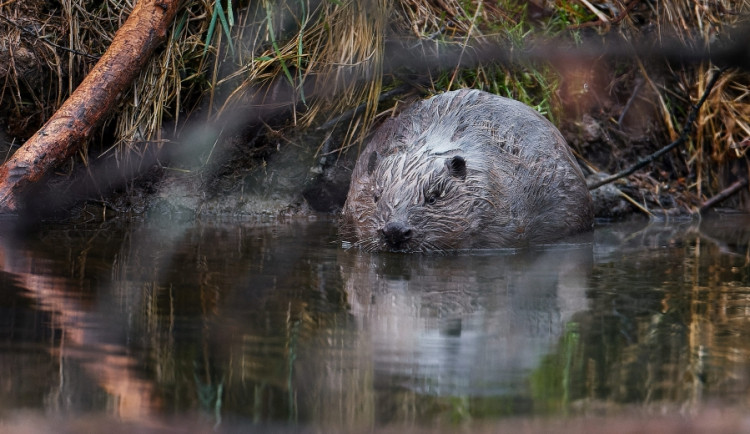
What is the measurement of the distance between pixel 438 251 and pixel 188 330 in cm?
235

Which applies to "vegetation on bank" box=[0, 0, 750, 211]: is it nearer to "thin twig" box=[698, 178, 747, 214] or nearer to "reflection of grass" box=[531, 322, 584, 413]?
"thin twig" box=[698, 178, 747, 214]

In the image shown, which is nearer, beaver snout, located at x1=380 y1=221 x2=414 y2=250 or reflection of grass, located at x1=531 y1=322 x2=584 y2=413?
reflection of grass, located at x1=531 y1=322 x2=584 y2=413

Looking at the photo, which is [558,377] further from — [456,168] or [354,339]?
[456,168]

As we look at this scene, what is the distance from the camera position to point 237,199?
6.60 meters

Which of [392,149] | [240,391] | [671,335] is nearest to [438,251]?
[392,149]

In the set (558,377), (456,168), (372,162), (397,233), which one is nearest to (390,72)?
(372,162)

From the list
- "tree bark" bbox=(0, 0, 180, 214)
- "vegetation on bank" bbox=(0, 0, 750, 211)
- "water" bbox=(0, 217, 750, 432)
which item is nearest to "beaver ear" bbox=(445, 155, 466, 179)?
"water" bbox=(0, 217, 750, 432)

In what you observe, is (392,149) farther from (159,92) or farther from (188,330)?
(188,330)

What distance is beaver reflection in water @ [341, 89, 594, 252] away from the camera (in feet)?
16.2

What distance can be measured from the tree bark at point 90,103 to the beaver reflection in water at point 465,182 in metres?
1.64

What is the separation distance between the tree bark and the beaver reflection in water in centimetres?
164

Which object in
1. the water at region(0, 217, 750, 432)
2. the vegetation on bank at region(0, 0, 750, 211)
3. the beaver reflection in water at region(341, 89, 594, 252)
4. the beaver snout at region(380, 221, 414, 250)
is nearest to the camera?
the water at region(0, 217, 750, 432)

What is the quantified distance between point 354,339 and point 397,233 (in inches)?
80.5

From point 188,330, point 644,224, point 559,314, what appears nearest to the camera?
point 188,330
